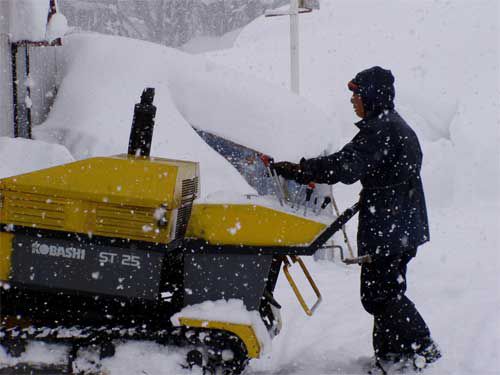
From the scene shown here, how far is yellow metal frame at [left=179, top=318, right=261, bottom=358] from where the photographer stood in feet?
10.1

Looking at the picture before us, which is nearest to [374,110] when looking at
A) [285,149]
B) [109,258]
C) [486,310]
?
[109,258]

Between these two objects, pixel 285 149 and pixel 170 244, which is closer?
pixel 170 244

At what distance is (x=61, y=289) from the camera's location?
3166 millimetres

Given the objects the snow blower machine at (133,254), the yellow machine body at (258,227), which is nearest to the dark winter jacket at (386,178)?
the snow blower machine at (133,254)

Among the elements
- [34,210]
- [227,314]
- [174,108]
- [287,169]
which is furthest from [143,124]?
[174,108]

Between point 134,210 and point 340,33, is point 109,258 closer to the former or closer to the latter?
point 134,210

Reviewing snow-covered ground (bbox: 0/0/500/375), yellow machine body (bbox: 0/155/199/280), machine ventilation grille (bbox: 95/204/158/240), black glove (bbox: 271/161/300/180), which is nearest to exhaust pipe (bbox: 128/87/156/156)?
yellow machine body (bbox: 0/155/199/280)

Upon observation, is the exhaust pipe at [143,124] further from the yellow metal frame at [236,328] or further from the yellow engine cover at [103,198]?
the yellow metal frame at [236,328]

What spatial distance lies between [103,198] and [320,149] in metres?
3.95

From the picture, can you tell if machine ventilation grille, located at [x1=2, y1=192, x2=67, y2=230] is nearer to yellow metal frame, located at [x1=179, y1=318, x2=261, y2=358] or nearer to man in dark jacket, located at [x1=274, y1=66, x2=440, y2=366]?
yellow metal frame, located at [x1=179, y1=318, x2=261, y2=358]

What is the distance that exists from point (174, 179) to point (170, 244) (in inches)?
12.4

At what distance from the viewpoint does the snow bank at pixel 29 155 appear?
5230 mm

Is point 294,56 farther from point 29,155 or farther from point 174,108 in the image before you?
point 29,155

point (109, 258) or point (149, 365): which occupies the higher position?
point (109, 258)
